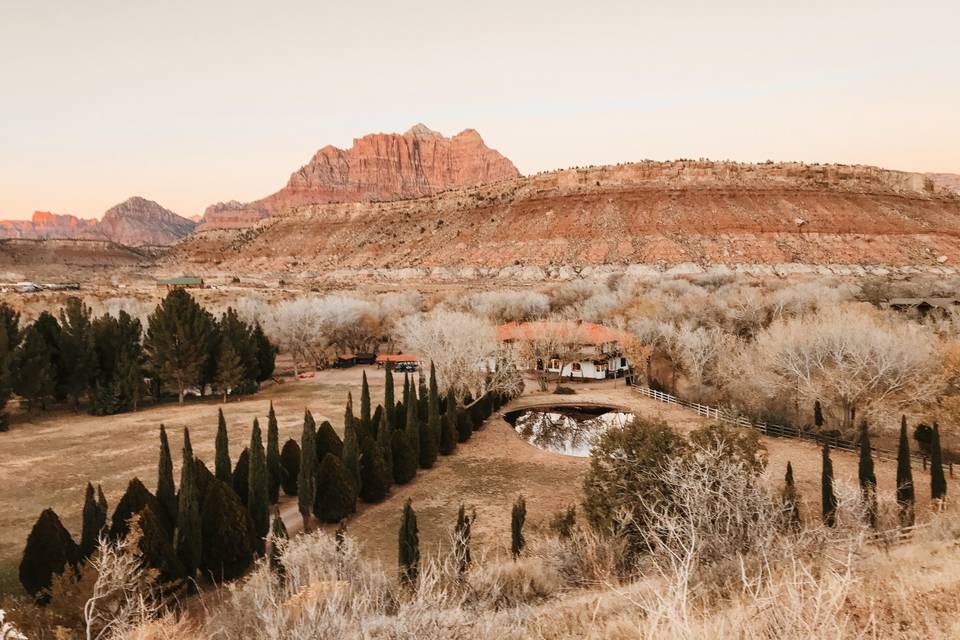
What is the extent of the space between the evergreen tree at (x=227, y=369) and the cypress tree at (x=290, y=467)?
15.2m

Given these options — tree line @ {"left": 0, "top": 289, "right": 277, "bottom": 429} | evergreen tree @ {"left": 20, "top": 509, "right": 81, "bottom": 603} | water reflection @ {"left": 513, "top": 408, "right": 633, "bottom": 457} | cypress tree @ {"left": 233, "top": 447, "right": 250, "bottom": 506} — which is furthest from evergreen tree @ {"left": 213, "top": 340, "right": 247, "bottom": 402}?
evergreen tree @ {"left": 20, "top": 509, "right": 81, "bottom": 603}

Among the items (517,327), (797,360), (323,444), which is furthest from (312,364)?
(797,360)

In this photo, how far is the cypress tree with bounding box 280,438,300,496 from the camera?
20562 millimetres

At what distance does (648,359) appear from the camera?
3862cm

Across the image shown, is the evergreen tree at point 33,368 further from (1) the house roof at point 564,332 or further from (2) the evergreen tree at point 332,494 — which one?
(1) the house roof at point 564,332

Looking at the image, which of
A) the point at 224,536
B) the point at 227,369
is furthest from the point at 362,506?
the point at 227,369

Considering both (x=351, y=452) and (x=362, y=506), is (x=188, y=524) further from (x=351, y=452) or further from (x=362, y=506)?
(x=362, y=506)

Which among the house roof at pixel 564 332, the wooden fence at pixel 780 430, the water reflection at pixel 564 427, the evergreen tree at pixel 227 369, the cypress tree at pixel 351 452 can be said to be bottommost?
the water reflection at pixel 564 427

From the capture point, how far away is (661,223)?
89.2 metres

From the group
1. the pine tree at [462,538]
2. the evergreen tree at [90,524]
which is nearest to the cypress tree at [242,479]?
the evergreen tree at [90,524]

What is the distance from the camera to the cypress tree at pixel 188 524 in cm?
1381

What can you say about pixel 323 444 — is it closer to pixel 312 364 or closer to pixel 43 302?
pixel 312 364

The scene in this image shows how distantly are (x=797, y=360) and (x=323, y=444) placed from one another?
20.6m

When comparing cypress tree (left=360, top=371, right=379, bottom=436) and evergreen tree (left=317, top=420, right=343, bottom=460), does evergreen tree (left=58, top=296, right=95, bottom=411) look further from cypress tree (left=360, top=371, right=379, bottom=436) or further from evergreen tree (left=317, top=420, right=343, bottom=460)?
cypress tree (left=360, top=371, right=379, bottom=436)
